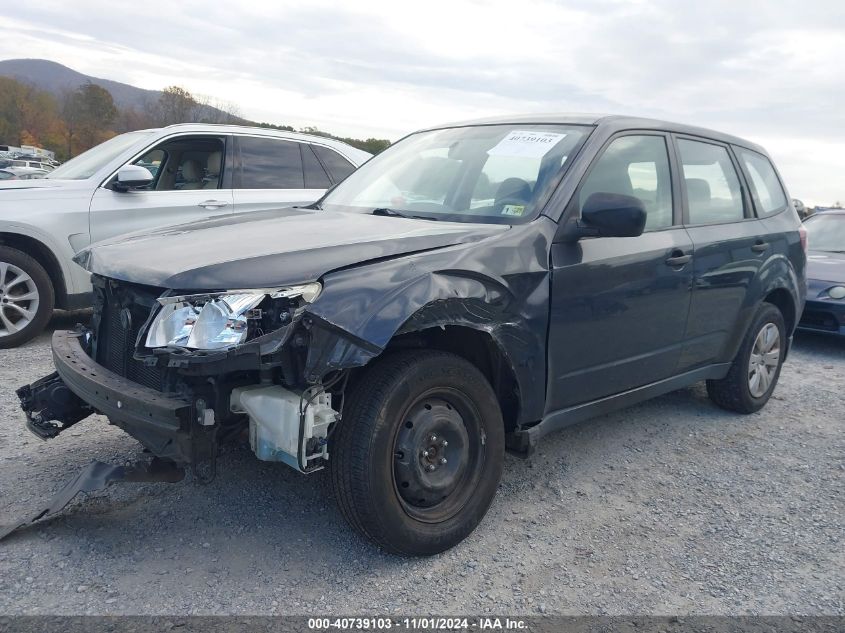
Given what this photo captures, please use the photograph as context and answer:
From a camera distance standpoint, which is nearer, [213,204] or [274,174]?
[213,204]

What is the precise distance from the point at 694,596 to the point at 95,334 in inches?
107

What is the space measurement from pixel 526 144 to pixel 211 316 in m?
1.94

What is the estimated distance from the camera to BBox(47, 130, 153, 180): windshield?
622 cm

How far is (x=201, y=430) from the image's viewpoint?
255cm

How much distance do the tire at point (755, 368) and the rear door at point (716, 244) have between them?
9.2 inches

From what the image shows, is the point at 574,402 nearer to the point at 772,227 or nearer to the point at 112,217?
the point at 772,227

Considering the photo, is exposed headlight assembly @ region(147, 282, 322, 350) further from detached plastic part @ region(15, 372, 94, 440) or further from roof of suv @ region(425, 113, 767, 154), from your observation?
roof of suv @ region(425, 113, 767, 154)

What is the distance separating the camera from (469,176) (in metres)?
3.71

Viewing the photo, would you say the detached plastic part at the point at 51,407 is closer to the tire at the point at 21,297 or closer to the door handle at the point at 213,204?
the tire at the point at 21,297

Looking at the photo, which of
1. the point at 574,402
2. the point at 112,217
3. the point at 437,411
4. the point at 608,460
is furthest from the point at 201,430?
the point at 112,217

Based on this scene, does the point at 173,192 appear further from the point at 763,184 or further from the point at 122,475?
the point at 763,184

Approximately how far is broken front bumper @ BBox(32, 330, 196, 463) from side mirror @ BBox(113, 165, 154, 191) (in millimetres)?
3149

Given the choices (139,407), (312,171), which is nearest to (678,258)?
(139,407)

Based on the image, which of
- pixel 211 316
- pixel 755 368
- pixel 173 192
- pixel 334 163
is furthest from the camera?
pixel 334 163
